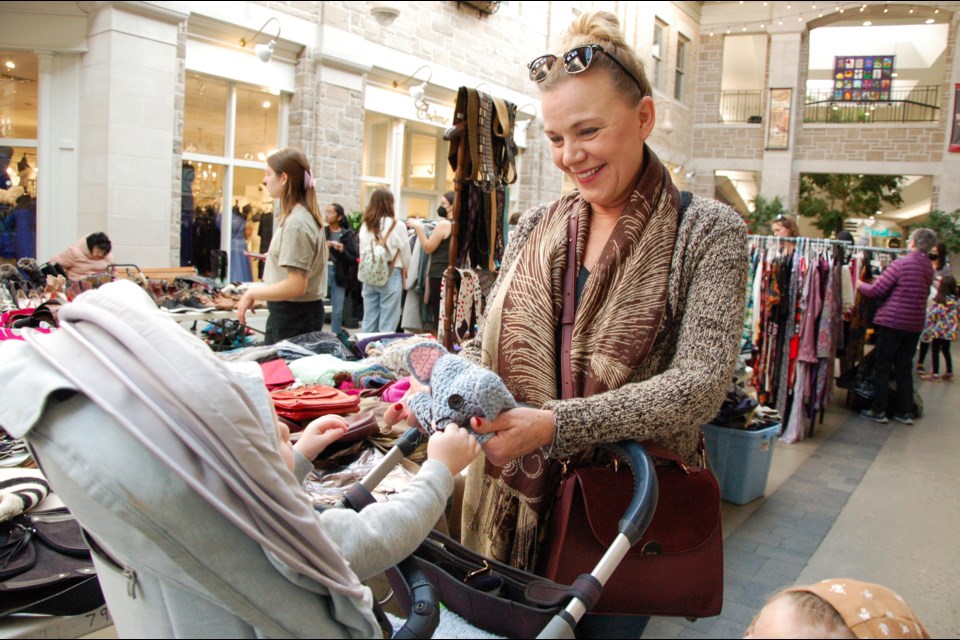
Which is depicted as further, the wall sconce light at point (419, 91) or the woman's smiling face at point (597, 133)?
the wall sconce light at point (419, 91)

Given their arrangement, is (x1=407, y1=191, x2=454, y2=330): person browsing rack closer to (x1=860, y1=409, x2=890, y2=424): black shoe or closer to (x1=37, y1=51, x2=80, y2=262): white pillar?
(x1=860, y1=409, x2=890, y2=424): black shoe

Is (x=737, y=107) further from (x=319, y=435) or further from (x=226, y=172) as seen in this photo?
(x=319, y=435)

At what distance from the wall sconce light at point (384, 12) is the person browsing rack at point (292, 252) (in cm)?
679

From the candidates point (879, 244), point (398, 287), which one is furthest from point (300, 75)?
point (879, 244)

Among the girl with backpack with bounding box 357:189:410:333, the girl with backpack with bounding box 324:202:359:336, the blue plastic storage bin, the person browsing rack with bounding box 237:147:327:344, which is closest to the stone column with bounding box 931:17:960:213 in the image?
the blue plastic storage bin

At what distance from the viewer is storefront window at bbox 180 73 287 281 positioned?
336 inches

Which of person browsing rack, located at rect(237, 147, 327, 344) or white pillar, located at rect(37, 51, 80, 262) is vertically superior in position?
white pillar, located at rect(37, 51, 80, 262)

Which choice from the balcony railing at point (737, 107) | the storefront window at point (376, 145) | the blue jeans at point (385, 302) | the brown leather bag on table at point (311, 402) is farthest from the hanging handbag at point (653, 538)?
the balcony railing at point (737, 107)

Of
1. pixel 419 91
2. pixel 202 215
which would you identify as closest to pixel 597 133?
pixel 202 215

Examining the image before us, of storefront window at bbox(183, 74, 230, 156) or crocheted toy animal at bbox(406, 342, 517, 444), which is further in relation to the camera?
storefront window at bbox(183, 74, 230, 156)

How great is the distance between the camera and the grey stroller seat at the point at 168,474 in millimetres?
681

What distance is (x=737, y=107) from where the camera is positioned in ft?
54.0

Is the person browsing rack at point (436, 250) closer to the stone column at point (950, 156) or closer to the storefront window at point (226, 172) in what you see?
the storefront window at point (226, 172)

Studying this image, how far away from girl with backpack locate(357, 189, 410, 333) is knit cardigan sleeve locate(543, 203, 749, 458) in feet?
19.8
